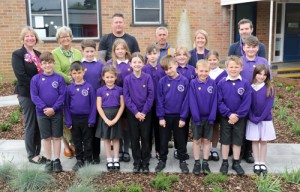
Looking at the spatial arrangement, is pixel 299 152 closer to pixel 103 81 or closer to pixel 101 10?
pixel 103 81

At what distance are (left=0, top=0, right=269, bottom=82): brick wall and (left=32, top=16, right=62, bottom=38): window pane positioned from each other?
1.04ft

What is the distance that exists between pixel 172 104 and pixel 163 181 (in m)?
1.02

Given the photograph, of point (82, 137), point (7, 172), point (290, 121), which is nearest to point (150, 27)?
point (290, 121)

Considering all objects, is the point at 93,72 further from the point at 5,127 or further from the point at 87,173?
the point at 5,127

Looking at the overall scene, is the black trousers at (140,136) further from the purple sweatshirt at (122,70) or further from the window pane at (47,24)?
the window pane at (47,24)

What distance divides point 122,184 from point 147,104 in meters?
1.09

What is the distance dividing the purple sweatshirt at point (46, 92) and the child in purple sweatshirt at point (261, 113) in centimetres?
257

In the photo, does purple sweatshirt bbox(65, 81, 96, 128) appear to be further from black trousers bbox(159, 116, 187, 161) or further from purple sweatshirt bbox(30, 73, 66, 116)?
black trousers bbox(159, 116, 187, 161)

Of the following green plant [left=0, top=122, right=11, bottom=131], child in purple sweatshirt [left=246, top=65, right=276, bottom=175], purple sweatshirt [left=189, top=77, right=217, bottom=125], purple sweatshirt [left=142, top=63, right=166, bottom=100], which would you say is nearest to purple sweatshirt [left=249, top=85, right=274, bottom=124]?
child in purple sweatshirt [left=246, top=65, right=276, bottom=175]

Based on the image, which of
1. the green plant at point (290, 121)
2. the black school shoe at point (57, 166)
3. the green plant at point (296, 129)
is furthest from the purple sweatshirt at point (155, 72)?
the green plant at point (290, 121)

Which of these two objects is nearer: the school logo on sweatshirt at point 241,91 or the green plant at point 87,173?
the green plant at point 87,173

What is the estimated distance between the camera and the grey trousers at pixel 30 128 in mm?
4688

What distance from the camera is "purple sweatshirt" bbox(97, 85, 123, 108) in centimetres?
444

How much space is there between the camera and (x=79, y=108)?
445 centimetres
